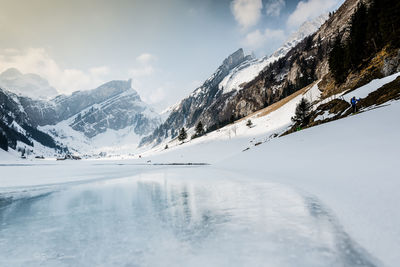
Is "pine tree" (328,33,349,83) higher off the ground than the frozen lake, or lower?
higher

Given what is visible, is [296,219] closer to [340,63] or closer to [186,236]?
[186,236]

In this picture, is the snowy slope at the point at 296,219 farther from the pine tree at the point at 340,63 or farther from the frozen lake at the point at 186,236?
the pine tree at the point at 340,63

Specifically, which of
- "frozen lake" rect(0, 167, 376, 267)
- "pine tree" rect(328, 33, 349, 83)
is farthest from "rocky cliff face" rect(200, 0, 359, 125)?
"frozen lake" rect(0, 167, 376, 267)

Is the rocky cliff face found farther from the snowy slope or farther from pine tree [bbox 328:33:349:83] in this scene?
the snowy slope

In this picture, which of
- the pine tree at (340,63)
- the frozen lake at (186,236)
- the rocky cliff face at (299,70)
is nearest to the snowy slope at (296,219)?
the frozen lake at (186,236)

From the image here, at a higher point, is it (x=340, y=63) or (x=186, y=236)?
(x=340, y=63)

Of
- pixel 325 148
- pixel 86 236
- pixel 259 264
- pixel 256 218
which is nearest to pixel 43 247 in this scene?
pixel 86 236

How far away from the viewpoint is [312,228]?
6.03 m

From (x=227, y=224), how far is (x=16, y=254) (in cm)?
607

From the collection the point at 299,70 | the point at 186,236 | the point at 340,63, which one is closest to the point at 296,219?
the point at 186,236

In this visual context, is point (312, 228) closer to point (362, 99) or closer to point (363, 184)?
point (363, 184)

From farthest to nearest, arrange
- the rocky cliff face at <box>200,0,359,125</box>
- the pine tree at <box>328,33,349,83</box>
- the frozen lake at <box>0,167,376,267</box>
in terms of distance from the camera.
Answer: the rocky cliff face at <box>200,0,359,125</box>
the pine tree at <box>328,33,349,83</box>
the frozen lake at <box>0,167,376,267</box>

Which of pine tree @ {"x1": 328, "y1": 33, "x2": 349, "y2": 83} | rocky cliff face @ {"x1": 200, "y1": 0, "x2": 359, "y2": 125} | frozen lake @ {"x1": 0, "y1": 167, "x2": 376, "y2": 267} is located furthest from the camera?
rocky cliff face @ {"x1": 200, "y1": 0, "x2": 359, "y2": 125}

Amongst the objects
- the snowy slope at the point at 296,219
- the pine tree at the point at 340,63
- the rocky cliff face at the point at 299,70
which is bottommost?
the snowy slope at the point at 296,219
